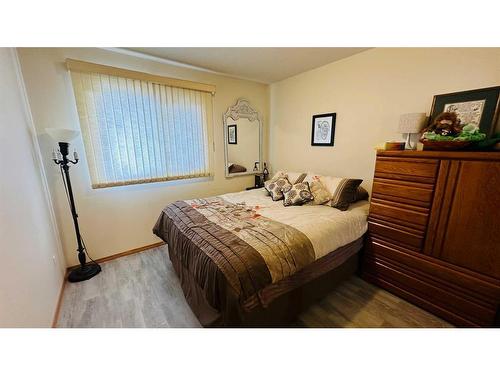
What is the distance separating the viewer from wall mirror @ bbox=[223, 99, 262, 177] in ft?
10.4

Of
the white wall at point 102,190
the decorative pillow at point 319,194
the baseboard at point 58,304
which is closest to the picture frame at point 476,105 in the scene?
the decorative pillow at point 319,194

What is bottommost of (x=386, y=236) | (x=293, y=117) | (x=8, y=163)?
(x=386, y=236)

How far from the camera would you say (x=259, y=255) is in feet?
4.19

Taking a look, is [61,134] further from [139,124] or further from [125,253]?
[125,253]

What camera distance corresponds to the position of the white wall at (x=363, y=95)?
168 cm

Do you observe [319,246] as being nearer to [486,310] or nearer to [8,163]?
[486,310]

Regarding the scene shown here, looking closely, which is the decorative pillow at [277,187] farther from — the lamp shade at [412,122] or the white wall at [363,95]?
the lamp shade at [412,122]

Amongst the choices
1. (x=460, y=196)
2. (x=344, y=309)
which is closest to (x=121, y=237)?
(x=344, y=309)

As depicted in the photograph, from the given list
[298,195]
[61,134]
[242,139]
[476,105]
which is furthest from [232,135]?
[476,105]

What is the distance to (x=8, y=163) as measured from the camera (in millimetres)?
1276

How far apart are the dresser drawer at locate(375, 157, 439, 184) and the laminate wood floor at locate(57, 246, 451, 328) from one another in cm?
113

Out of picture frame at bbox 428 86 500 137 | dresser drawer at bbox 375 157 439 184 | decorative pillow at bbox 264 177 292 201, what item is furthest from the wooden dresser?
decorative pillow at bbox 264 177 292 201

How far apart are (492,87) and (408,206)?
1103mm
